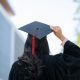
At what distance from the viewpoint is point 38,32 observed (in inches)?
113

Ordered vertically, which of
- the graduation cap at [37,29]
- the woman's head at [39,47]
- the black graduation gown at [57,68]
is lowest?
the black graduation gown at [57,68]

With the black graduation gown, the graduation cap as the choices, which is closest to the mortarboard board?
Result: the graduation cap

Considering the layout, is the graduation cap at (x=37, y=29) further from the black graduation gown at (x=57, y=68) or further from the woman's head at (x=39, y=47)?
the black graduation gown at (x=57, y=68)

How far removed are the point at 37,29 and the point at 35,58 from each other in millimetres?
332

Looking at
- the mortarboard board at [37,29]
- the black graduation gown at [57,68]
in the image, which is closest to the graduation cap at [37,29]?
the mortarboard board at [37,29]

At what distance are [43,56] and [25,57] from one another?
133 mm

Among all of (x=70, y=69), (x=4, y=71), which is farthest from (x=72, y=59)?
(x=4, y=71)

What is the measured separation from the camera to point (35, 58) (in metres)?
2.66

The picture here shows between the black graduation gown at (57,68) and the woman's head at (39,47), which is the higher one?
the woman's head at (39,47)

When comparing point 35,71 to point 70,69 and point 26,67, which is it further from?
point 70,69

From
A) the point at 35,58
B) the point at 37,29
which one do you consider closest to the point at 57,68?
the point at 35,58

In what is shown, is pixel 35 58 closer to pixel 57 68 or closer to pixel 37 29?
pixel 57 68

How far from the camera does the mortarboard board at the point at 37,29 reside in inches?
111

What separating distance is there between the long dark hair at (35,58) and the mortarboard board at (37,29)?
0.09 meters
